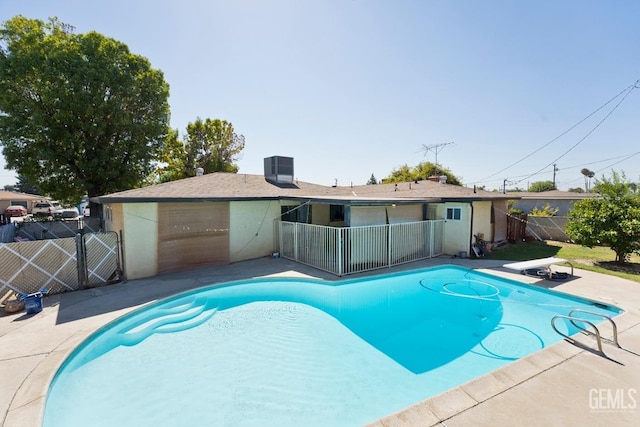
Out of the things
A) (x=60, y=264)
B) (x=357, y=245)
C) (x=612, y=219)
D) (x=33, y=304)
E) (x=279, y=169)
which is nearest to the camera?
(x=33, y=304)

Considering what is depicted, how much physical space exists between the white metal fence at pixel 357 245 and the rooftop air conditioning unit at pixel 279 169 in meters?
4.18

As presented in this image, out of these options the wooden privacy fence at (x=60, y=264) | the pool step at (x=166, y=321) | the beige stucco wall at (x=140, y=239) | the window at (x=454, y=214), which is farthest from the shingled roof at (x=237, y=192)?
the pool step at (x=166, y=321)

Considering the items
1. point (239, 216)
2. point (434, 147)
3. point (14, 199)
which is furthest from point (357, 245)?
point (14, 199)

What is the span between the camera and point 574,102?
19000 mm

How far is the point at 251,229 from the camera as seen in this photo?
13484 mm

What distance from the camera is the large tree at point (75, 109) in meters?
16.0

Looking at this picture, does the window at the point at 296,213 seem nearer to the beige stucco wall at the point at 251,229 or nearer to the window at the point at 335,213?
the beige stucco wall at the point at 251,229

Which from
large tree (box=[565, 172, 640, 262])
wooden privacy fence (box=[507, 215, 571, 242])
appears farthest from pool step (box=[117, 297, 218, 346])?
wooden privacy fence (box=[507, 215, 571, 242])

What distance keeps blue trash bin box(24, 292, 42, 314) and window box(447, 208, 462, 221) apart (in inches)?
A: 613

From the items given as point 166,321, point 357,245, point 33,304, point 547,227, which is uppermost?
point 547,227

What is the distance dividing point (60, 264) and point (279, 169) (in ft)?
35.6

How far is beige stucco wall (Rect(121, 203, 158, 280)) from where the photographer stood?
10289 mm

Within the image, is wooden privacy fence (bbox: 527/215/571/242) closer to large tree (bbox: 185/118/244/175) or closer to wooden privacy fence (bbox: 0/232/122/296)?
wooden privacy fence (bbox: 0/232/122/296)

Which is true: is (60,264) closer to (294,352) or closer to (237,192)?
(237,192)
